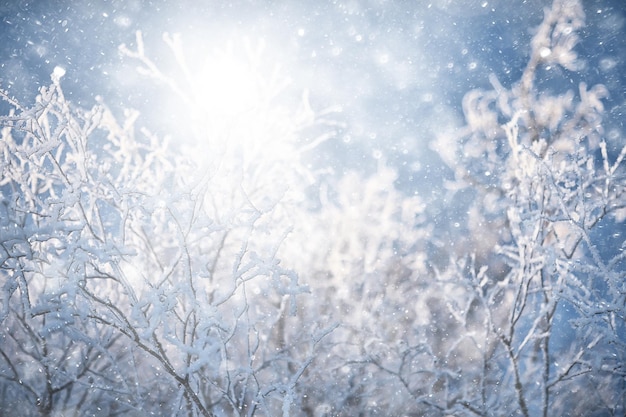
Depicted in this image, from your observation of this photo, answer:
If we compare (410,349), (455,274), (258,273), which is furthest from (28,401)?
(455,274)

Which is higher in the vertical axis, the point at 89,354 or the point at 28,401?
the point at 89,354

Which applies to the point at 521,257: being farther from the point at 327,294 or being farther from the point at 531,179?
the point at 327,294

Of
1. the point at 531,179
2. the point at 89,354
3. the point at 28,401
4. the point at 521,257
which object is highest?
the point at 531,179

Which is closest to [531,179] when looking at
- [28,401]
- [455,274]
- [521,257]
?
[521,257]

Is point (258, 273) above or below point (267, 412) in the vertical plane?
above

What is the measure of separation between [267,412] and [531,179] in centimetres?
354

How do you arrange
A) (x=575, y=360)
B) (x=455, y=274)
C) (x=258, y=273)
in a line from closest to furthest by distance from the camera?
(x=258, y=273)
(x=575, y=360)
(x=455, y=274)

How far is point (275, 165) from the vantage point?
450 cm

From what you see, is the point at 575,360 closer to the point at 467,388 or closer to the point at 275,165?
the point at 467,388

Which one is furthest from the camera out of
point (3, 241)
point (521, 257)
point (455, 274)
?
point (455, 274)

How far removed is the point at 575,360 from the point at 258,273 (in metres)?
3.34

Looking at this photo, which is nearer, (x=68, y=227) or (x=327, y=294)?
(x=68, y=227)

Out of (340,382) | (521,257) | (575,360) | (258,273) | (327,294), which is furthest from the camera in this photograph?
(327,294)

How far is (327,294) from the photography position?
595 cm
